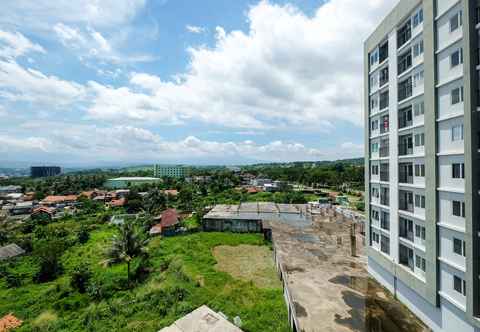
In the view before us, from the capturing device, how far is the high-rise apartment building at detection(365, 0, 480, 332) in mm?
11719

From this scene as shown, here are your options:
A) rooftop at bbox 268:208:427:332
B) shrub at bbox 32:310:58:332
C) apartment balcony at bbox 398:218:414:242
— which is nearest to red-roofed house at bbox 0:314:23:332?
shrub at bbox 32:310:58:332

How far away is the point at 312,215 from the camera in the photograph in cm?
4006

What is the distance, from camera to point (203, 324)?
12.9m

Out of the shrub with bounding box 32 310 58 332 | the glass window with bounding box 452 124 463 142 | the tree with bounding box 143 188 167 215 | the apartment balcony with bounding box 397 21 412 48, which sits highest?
the apartment balcony with bounding box 397 21 412 48

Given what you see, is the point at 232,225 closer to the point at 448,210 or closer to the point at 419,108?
the point at 448,210

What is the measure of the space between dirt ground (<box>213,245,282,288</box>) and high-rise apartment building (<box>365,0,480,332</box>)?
944 centimetres

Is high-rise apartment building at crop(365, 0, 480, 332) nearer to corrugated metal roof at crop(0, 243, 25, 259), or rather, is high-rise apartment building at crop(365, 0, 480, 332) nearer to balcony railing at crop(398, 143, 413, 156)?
balcony railing at crop(398, 143, 413, 156)

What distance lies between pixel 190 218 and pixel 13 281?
28.2 metres

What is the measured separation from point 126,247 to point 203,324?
1436 centimetres

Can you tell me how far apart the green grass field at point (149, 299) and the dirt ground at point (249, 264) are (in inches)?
36.0

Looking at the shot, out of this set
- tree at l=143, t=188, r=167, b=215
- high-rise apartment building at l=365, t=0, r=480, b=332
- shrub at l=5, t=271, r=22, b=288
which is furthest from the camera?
tree at l=143, t=188, r=167, b=215

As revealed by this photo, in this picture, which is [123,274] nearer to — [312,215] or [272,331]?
[272,331]

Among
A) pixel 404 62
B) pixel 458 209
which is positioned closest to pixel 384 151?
pixel 404 62

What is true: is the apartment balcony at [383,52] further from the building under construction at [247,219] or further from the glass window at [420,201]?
the building under construction at [247,219]
